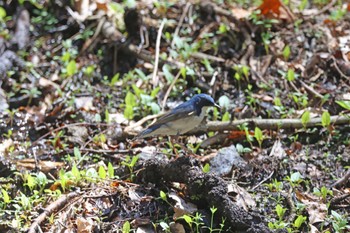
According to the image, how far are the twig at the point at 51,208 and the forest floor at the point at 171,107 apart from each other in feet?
0.04

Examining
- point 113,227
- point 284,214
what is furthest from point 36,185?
point 284,214

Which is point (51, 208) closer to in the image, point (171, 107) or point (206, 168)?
point (206, 168)

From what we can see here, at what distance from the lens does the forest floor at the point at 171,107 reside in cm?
526

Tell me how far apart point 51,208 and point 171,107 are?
8.04 feet

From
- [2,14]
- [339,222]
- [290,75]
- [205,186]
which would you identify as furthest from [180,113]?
[2,14]

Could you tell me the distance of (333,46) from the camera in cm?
778

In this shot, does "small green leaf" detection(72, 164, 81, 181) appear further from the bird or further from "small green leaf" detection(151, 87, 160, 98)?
"small green leaf" detection(151, 87, 160, 98)

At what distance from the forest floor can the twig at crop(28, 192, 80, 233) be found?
14 millimetres

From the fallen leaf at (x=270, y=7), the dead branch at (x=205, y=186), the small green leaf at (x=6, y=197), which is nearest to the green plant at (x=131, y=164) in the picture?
the dead branch at (x=205, y=186)

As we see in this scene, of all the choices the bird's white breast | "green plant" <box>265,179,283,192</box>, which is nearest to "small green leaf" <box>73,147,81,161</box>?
the bird's white breast

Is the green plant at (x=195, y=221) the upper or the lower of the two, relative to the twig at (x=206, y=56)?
lower

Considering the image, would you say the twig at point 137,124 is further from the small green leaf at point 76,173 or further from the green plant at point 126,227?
the green plant at point 126,227

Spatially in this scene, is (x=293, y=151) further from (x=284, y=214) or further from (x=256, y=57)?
(x=256, y=57)

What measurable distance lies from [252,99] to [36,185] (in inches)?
108
